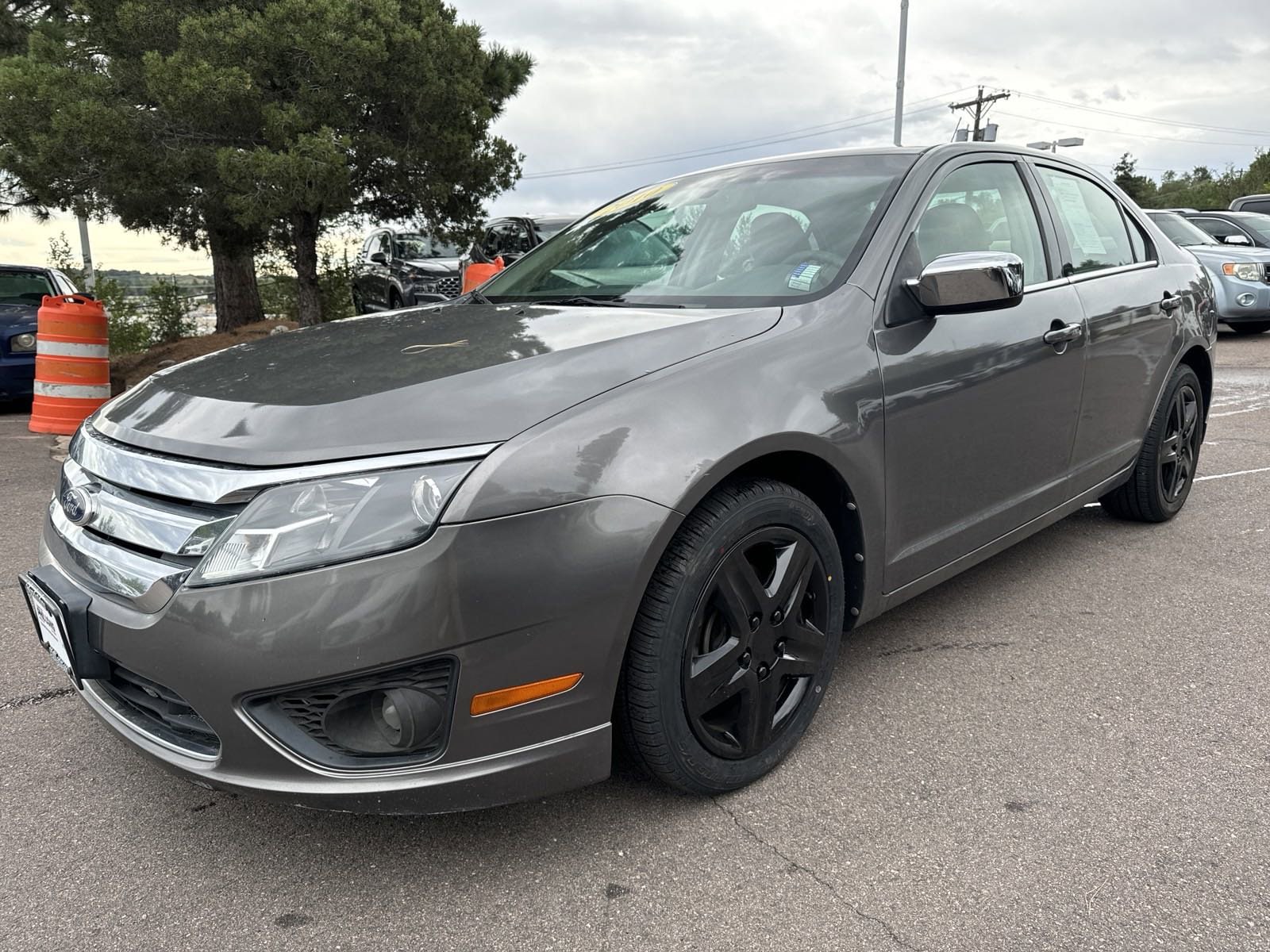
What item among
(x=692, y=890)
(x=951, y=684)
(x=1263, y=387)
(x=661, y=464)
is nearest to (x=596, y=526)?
(x=661, y=464)

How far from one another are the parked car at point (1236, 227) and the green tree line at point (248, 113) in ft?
30.1

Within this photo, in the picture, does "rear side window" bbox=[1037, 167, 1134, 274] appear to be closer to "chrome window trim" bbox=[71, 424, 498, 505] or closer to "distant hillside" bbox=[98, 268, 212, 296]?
"chrome window trim" bbox=[71, 424, 498, 505]

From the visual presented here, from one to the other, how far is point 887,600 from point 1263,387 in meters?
7.75

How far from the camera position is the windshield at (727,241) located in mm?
2729

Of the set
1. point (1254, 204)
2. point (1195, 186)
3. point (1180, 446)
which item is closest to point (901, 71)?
point (1254, 204)

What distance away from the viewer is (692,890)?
2.04 metres

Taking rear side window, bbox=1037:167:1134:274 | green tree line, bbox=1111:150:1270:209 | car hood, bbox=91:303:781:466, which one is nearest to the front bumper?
car hood, bbox=91:303:781:466

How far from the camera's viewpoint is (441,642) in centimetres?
181

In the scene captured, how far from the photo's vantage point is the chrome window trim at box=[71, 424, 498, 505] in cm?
185

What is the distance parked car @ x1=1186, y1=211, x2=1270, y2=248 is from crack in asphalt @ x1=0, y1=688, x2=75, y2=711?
43.1 ft

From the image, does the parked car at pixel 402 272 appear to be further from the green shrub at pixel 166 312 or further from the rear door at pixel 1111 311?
the rear door at pixel 1111 311

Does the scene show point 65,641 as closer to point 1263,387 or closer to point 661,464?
point 661,464

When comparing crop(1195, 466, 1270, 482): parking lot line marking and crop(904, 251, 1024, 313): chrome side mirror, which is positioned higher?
crop(904, 251, 1024, 313): chrome side mirror

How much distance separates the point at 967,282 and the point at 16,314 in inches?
359
